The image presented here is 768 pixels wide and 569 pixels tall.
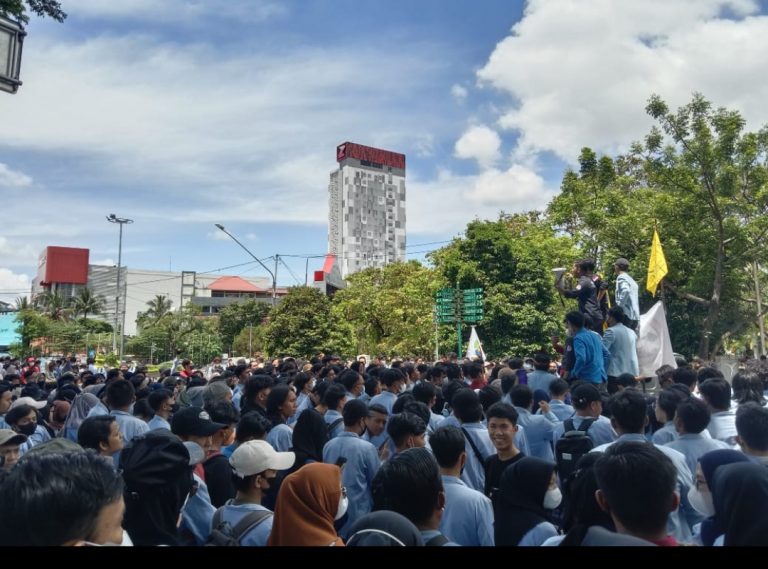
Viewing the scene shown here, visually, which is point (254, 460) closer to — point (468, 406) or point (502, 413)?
point (502, 413)

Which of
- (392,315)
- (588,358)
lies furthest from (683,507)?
(392,315)

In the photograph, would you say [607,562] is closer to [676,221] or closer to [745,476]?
[745,476]

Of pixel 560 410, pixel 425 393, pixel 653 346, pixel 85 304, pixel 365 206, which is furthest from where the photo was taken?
pixel 365 206

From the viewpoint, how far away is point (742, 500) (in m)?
2.46

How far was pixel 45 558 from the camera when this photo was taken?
1822 millimetres

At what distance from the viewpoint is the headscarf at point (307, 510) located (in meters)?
2.70

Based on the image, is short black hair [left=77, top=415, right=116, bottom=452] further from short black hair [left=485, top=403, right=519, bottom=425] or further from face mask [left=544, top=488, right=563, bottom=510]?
face mask [left=544, top=488, right=563, bottom=510]

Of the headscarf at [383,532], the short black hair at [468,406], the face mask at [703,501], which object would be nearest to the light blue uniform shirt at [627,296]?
the short black hair at [468,406]

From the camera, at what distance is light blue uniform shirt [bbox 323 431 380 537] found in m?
4.71

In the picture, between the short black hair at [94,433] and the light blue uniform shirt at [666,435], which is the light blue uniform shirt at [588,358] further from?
the short black hair at [94,433]

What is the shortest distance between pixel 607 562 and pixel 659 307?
324 inches

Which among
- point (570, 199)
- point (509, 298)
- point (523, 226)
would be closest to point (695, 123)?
point (570, 199)

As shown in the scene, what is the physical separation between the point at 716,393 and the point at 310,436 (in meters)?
3.55

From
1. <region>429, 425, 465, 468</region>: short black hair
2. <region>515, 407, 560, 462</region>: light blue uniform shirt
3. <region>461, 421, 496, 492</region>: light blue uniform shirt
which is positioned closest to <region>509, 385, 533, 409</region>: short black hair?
<region>515, 407, 560, 462</region>: light blue uniform shirt
